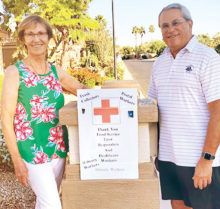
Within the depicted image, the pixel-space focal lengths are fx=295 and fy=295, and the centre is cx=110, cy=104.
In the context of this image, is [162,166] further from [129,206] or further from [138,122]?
[138,122]

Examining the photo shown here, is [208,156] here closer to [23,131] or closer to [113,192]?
[113,192]

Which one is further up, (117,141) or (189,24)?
(189,24)

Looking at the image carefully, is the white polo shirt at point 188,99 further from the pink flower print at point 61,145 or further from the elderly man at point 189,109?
the pink flower print at point 61,145

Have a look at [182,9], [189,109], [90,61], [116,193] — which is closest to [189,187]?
[189,109]

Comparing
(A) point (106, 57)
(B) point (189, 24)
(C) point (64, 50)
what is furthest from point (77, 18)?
(B) point (189, 24)

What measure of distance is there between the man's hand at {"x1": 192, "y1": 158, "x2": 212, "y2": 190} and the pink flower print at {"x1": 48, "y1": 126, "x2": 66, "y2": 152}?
84cm

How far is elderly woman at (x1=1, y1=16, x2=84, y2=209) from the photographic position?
1.72m

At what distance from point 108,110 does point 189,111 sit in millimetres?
609

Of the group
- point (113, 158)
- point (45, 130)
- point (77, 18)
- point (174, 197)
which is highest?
point (77, 18)

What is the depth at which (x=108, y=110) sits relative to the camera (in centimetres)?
141

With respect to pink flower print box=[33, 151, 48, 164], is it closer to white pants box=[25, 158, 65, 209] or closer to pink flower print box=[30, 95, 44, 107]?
white pants box=[25, 158, 65, 209]

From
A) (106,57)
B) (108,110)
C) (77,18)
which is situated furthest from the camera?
(106,57)

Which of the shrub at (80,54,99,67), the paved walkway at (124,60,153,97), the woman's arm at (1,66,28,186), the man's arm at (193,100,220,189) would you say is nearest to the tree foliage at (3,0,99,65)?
the shrub at (80,54,99,67)

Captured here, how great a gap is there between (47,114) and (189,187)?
104 cm
